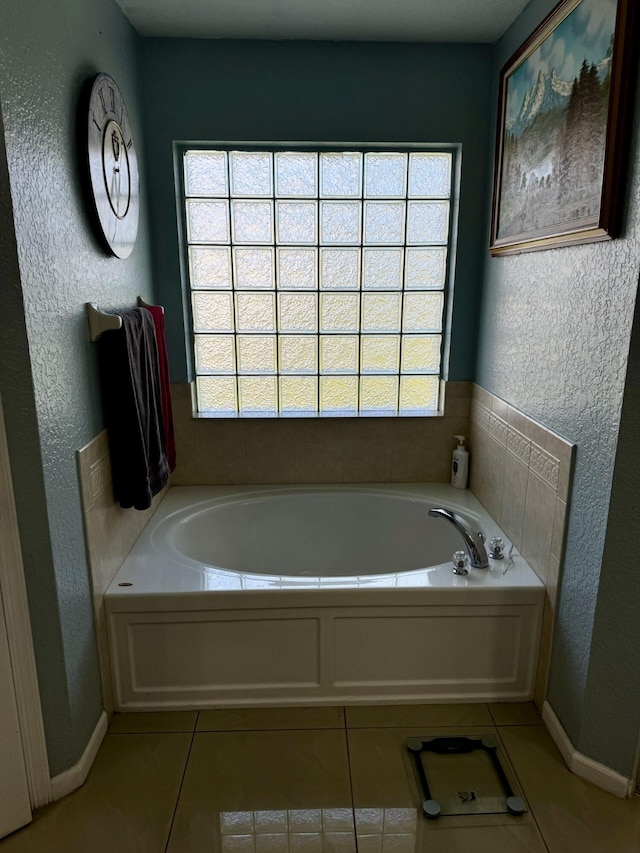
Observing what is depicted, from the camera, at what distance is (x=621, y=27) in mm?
1412

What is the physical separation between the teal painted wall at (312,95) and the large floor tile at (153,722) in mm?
1980

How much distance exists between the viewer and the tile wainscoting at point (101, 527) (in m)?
1.73

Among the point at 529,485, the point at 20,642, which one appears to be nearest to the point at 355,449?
the point at 529,485

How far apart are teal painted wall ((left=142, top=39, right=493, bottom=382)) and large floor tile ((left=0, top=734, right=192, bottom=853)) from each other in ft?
6.76

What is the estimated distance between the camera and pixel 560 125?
1.78 metres

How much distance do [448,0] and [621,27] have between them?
2.71 feet

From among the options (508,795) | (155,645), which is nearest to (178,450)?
(155,645)

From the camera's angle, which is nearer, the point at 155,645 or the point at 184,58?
the point at 155,645

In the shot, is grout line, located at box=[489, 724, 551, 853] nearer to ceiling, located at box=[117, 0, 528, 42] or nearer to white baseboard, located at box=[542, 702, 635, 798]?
white baseboard, located at box=[542, 702, 635, 798]

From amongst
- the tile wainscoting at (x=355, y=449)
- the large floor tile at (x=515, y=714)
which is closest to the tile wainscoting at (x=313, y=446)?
the tile wainscoting at (x=355, y=449)

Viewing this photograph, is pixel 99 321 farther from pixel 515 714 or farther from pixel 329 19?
pixel 515 714

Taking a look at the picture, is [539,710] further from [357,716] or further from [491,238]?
[491,238]

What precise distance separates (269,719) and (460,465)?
4.54ft

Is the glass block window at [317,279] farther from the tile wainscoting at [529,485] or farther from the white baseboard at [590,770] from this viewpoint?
the white baseboard at [590,770]
